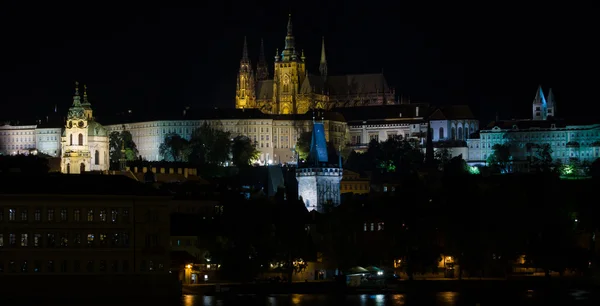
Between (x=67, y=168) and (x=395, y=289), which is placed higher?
(x=67, y=168)

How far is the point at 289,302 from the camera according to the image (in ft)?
274

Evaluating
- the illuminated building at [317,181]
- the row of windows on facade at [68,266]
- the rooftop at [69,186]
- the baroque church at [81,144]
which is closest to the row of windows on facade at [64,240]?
the row of windows on facade at [68,266]

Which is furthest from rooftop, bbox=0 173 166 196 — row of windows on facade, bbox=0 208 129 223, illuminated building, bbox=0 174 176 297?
row of windows on facade, bbox=0 208 129 223

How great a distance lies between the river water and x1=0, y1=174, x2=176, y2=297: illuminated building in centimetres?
311

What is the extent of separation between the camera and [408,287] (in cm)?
9381

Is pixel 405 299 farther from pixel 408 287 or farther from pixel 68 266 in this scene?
pixel 68 266

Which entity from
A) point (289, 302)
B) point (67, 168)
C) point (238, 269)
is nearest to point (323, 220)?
point (238, 269)

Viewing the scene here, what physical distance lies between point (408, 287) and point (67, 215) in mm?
21452

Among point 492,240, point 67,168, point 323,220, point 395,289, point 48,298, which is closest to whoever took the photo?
point 48,298

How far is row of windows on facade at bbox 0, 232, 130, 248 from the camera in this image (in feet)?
265

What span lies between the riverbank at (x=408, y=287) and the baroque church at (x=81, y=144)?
73605 mm

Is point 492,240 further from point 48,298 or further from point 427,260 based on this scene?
point 48,298

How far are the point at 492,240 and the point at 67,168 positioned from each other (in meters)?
73.9

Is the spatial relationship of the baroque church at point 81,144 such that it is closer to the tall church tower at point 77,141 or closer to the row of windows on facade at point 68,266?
the tall church tower at point 77,141
